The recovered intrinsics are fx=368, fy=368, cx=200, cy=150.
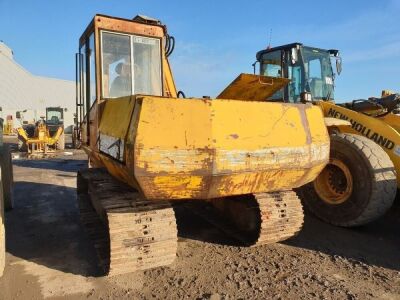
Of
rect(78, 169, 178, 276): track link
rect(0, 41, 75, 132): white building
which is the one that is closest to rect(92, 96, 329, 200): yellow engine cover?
rect(78, 169, 178, 276): track link

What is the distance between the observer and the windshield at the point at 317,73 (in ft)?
24.3

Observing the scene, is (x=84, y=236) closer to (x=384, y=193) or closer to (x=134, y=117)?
(x=134, y=117)

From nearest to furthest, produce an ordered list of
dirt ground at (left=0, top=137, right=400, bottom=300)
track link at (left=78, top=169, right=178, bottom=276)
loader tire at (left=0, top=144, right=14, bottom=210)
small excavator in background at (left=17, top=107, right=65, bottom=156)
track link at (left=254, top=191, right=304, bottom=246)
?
dirt ground at (left=0, top=137, right=400, bottom=300)
track link at (left=78, top=169, right=178, bottom=276)
track link at (left=254, top=191, right=304, bottom=246)
loader tire at (left=0, top=144, right=14, bottom=210)
small excavator in background at (left=17, top=107, right=65, bottom=156)

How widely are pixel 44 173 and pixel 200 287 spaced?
8669 mm

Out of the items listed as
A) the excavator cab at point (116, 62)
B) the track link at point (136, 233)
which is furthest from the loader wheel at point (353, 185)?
the excavator cab at point (116, 62)

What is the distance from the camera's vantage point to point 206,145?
3252mm

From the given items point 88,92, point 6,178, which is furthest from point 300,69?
point 6,178

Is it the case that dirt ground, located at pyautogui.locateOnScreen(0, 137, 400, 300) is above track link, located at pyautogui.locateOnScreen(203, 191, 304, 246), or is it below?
below

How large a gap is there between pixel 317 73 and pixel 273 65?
3.05ft

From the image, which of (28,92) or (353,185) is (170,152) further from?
(28,92)

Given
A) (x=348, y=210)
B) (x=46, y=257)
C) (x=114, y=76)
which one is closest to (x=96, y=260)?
(x=46, y=257)

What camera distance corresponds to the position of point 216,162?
3285 mm

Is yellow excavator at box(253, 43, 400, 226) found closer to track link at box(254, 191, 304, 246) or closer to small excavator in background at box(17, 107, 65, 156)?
track link at box(254, 191, 304, 246)

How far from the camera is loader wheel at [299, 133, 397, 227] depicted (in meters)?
4.67
